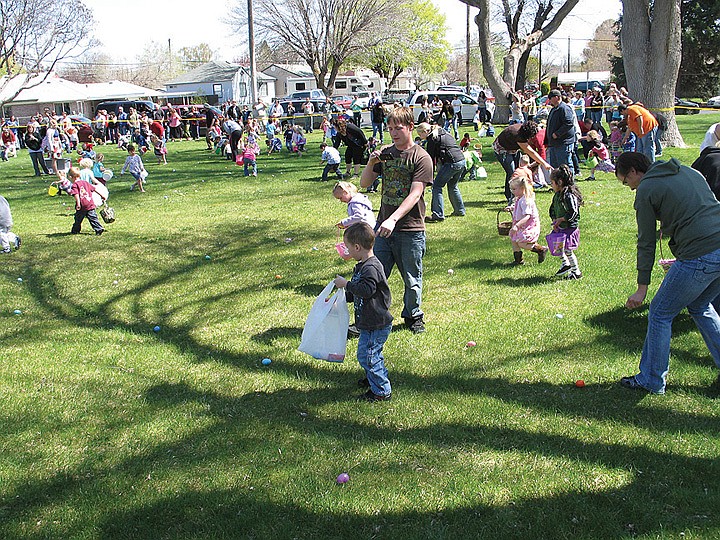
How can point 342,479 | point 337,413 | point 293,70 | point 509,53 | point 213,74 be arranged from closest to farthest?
point 342,479 → point 337,413 → point 509,53 → point 213,74 → point 293,70

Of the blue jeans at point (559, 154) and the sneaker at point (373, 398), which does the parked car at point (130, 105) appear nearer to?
the blue jeans at point (559, 154)

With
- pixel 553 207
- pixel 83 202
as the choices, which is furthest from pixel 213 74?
pixel 553 207

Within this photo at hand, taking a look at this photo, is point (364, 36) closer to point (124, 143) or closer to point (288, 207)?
point (124, 143)

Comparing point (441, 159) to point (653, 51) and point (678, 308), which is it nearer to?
point (678, 308)

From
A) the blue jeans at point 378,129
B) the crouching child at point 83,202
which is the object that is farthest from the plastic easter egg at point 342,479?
the blue jeans at point 378,129

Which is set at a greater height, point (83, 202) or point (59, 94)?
point (59, 94)

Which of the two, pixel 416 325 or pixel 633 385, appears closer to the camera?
pixel 633 385

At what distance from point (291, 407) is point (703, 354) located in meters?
3.25

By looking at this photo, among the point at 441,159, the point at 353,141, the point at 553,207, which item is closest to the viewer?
the point at 553,207

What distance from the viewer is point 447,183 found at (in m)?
10.9

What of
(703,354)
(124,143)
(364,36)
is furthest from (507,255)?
(364,36)

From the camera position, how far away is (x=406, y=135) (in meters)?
5.45

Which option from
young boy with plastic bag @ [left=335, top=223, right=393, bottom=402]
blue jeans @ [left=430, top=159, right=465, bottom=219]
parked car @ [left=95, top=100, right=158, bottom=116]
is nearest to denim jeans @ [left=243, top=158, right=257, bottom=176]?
blue jeans @ [left=430, top=159, right=465, bottom=219]

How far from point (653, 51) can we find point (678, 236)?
15.0 meters
